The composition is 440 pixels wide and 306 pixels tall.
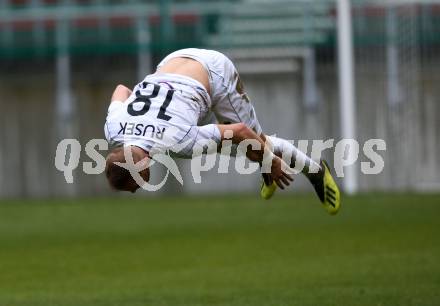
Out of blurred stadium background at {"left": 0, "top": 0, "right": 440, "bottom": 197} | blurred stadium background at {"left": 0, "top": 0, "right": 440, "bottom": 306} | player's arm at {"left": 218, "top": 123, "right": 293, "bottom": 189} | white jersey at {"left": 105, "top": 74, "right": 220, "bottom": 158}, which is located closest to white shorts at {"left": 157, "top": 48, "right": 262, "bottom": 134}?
white jersey at {"left": 105, "top": 74, "right": 220, "bottom": 158}

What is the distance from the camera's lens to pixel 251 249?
1395 cm

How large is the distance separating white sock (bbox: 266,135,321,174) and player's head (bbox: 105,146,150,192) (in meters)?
1.59

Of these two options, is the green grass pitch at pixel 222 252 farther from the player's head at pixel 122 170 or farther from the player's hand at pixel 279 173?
the player's head at pixel 122 170

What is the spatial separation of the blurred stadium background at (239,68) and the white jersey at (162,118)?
12.5 m

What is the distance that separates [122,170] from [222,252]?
497 centimetres

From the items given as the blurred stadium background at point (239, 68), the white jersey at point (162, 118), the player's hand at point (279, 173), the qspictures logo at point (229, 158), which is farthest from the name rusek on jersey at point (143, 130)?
the blurred stadium background at point (239, 68)

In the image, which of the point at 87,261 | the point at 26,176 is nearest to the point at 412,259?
the point at 87,261

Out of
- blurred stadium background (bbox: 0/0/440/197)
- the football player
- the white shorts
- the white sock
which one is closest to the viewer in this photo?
the football player

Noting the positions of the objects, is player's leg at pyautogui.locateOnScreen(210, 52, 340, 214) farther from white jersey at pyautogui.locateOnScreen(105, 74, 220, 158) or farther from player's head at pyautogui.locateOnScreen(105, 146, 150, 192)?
player's head at pyautogui.locateOnScreen(105, 146, 150, 192)

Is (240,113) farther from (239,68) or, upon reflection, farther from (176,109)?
(239,68)

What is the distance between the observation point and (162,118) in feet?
30.4

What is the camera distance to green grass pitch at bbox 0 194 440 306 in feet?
34.3

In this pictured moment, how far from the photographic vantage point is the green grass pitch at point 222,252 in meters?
10.5

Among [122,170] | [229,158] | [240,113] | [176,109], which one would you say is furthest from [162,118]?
[229,158]
